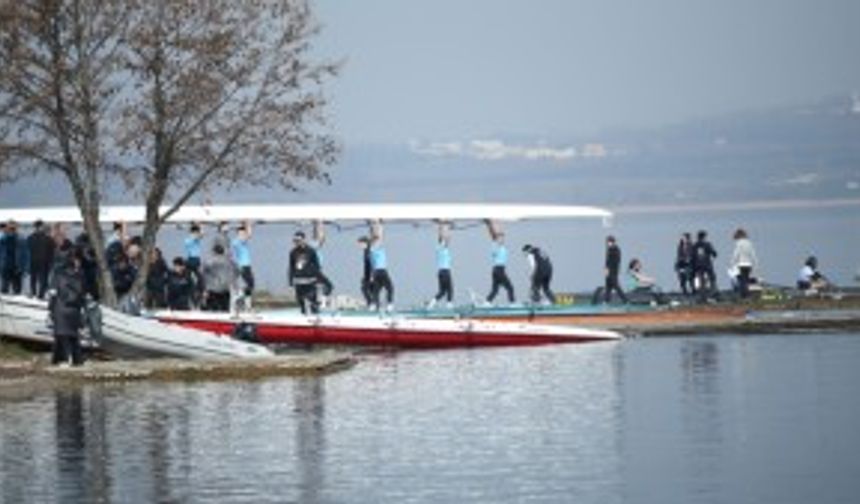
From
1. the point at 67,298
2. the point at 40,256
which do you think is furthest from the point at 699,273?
the point at 67,298

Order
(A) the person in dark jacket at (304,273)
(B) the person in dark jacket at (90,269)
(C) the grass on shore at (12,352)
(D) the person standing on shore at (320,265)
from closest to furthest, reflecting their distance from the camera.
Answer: (B) the person in dark jacket at (90,269)
(C) the grass on shore at (12,352)
(A) the person in dark jacket at (304,273)
(D) the person standing on shore at (320,265)

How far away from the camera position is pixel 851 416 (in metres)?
34.9

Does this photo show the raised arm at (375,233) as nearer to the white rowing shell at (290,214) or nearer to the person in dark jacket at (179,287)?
the white rowing shell at (290,214)

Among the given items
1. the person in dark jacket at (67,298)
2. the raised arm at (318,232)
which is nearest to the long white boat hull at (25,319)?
the person in dark jacket at (67,298)

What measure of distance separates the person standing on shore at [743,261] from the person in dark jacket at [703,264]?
583mm

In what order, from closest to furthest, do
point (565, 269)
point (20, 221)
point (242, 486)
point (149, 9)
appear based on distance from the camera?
1. point (242, 486)
2. point (149, 9)
3. point (20, 221)
4. point (565, 269)

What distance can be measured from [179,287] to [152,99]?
443 cm

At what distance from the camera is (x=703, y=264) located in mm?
56688

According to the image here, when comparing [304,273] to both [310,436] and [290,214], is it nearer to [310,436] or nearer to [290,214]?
[290,214]

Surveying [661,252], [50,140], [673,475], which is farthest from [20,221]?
[661,252]

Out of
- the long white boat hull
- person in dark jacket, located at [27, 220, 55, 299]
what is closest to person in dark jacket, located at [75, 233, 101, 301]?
the long white boat hull

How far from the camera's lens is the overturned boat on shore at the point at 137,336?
42969mm

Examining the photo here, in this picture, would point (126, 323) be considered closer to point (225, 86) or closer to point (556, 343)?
point (225, 86)

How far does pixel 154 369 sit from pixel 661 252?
12334cm
